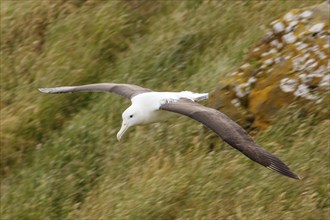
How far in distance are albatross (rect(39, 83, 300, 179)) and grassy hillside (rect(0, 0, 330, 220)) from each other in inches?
18.4

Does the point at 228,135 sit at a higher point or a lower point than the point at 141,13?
higher

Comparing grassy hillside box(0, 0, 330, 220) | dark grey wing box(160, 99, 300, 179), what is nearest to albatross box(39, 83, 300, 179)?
dark grey wing box(160, 99, 300, 179)

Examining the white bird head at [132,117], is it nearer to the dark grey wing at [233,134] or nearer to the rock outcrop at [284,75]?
the dark grey wing at [233,134]

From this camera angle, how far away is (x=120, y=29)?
902 cm

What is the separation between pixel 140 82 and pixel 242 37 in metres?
0.97

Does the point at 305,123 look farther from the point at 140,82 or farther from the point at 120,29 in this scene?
the point at 120,29

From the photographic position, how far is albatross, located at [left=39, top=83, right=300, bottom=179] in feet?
17.6

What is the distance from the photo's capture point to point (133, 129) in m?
7.55

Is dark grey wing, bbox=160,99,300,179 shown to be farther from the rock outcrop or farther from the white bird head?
the rock outcrop

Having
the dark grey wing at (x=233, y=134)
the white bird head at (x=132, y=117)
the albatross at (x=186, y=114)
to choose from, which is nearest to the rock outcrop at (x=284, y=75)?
the albatross at (x=186, y=114)

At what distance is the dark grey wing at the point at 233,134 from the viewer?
5324 mm

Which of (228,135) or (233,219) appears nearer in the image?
(228,135)

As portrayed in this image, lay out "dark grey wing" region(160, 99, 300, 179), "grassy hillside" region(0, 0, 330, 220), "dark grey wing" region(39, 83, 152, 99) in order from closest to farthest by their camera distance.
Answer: "dark grey wing" region(160, 99, 300, 179) → "grassy hillside" region(0, 0, 330, 220) → "dark grey wing" region(39, 83, 152, 99)

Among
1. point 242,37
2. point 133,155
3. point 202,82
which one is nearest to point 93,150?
point 133,155
